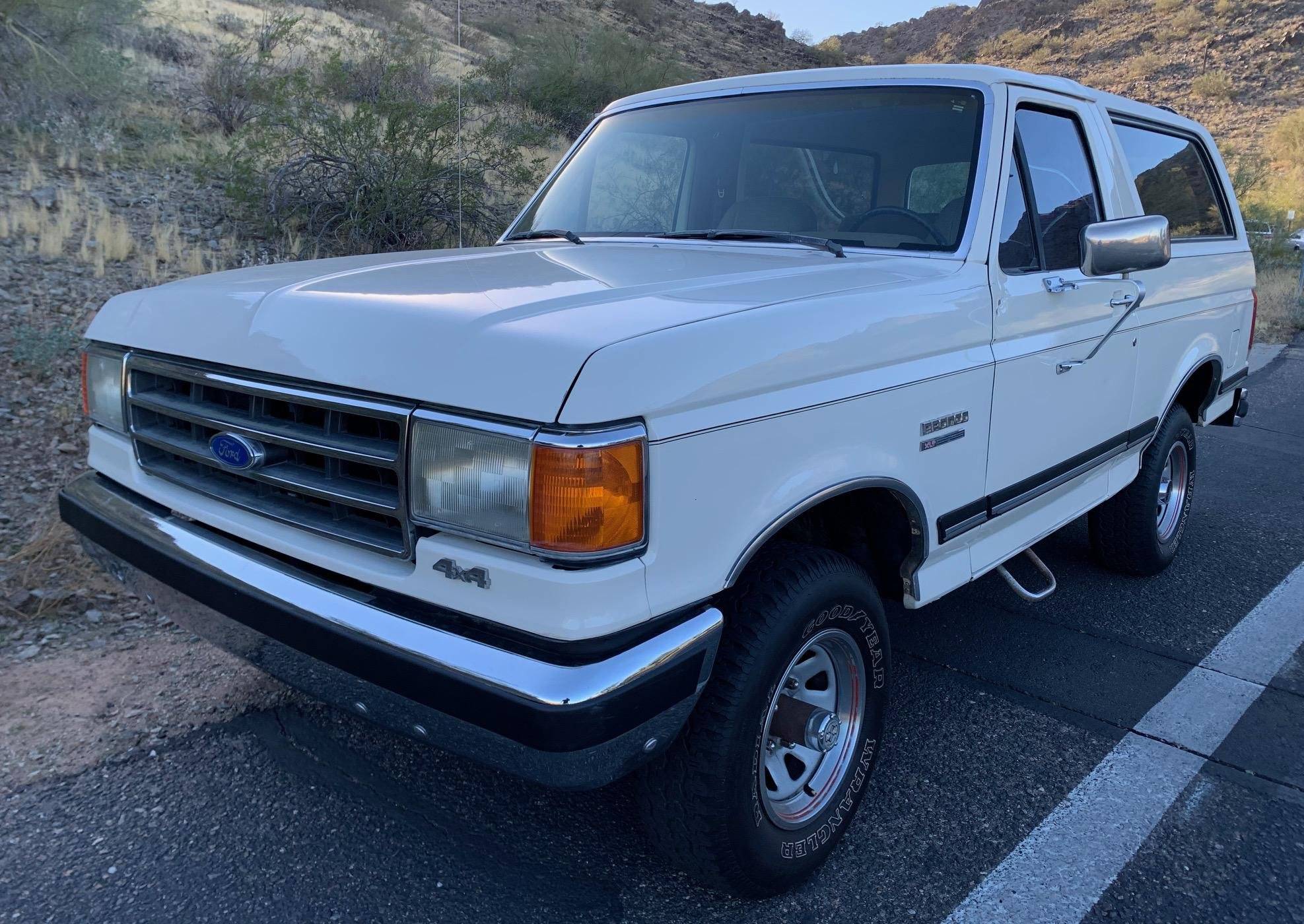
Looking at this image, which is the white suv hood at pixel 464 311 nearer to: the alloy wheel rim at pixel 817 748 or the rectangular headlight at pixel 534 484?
the rectangular headlight at pixel 534 484

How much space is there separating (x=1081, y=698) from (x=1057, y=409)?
1.02m

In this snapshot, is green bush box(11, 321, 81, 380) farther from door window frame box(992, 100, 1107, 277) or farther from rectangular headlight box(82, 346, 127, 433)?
door window frame box(992, 100, 1107, 277)

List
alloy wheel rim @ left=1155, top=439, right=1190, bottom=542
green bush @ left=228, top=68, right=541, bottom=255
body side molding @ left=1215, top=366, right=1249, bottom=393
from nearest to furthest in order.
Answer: alloy wheel rim @ left=1155, top=439, right=1190, bottom=542
body side molding @ left=1215, top=366, right=1249, bottom=393
green bush @ left=228, top=68, right=541, bottom=255

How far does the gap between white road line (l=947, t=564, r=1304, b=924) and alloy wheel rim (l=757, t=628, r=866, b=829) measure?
417 millimetres

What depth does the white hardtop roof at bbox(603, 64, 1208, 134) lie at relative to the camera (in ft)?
10.2

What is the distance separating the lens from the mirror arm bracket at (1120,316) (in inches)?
125

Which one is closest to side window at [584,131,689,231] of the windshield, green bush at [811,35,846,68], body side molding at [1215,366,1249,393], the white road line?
the windshield

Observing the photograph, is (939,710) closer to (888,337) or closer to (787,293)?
(888,337)

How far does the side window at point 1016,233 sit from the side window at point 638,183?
3.53 ft

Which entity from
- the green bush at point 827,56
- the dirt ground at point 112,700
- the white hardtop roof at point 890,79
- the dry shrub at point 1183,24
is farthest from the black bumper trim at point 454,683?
the dry shrub at point 1183,24

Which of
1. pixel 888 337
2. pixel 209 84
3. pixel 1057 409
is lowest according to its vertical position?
pixel 1057 409

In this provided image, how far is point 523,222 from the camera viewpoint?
3775 millimetres

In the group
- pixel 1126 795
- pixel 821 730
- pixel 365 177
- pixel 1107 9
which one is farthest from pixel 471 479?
pixel 1107 9

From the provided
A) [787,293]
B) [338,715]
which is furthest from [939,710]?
[338,715]
